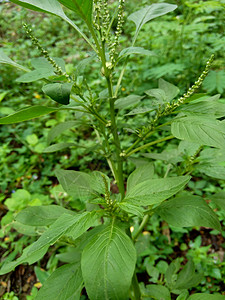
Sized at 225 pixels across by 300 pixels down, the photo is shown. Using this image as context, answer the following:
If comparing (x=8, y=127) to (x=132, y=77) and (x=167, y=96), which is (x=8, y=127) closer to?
(x=132, y=77)

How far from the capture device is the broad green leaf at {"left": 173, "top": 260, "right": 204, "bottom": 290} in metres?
1.20

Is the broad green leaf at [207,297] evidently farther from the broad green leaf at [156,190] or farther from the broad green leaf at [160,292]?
the broad green leaf at [156,190]

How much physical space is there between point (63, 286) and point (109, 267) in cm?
35

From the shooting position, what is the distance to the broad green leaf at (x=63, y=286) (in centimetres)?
80

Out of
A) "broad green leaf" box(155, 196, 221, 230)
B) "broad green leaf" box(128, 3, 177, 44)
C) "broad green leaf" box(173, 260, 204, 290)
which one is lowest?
"broad green leaf" box(173, 260, 204, 290)

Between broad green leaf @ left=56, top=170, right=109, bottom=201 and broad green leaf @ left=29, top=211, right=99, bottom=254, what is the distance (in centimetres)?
14

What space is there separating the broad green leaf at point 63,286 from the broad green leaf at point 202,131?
61 cm

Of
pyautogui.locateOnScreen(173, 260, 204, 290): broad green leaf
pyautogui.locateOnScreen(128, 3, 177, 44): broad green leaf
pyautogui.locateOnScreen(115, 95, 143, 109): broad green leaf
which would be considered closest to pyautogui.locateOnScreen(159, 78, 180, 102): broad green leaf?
pyautogui.locateOnScreen(115, 95, 143, 109): broad green leaf

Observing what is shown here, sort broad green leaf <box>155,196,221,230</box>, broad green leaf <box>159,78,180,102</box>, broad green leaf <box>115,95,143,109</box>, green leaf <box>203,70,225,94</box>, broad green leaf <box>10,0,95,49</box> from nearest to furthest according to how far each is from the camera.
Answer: broad green leaf <box>10,0,95,49</box>, broad green leaf <box>155,196,221,230</box>, broad green leaf <box>159,78,180,102</box>, broad green leaf <box>115,95,143,109</box>, green leaf <box>203,70,225,94</box>

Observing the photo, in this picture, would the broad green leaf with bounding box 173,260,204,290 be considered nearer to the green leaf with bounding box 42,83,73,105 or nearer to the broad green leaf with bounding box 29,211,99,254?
the broad green leaf with bounding box 29,211,99,254

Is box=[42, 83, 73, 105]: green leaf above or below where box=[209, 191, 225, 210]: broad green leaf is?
above

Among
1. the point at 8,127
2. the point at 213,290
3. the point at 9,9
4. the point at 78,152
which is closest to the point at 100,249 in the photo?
the point at 213,290

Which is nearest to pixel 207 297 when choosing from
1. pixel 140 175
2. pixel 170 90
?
pixel 140 175

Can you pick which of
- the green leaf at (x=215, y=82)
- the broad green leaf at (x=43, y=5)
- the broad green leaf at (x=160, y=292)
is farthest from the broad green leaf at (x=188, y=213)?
the green leaf at (x=215, y=82)
